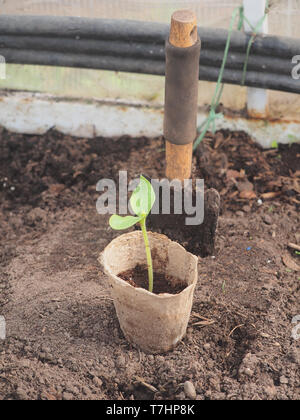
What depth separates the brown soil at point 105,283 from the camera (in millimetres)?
1569

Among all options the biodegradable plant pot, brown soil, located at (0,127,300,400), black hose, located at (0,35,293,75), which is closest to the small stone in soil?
brown soil, located at (0,127,300,400)

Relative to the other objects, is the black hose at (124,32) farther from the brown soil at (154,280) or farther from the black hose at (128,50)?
the brown soil at (154,280)

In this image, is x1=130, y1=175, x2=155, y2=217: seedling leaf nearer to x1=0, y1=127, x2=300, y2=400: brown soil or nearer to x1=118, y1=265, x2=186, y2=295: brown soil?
x1=118, y1=265, x2=186, y2=295: brown soil

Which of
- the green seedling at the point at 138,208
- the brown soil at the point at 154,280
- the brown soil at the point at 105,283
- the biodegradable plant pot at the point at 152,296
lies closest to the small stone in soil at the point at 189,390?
the brown soil at the point at 105,283

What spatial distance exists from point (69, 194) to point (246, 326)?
3.23 ft

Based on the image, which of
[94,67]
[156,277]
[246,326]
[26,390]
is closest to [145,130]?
[94,67]

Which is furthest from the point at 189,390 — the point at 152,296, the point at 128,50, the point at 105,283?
the point at 128,50

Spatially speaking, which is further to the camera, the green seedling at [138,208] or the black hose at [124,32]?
the black hose at [124,32]

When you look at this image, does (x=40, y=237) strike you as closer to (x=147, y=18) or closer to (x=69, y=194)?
(x=69, y=194)

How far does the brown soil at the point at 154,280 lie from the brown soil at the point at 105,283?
0.13 meters

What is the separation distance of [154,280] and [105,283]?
0.23m
